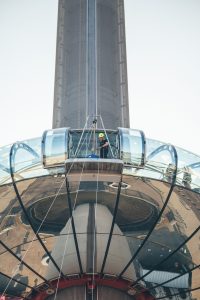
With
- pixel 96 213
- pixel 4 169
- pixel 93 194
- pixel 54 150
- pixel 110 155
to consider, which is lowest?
pixel 96 213

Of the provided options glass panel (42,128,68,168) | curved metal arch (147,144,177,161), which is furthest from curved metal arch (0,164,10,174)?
curved metal arch (147,144,177,161)

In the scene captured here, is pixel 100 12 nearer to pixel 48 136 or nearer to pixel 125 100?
pixel 125 100

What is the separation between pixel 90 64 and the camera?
49.7 metres

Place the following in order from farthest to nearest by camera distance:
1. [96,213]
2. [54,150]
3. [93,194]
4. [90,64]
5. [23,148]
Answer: [90,64] < [93,194] < [96,213] < [23,148] < [54,150]

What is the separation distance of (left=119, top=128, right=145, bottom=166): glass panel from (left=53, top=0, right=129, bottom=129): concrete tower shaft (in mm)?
26485

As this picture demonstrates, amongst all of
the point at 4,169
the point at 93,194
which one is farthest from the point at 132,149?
the point at 4,169

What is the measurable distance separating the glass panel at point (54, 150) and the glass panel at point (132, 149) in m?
2.27

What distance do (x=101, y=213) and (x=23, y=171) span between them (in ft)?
15.7

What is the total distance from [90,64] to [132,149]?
34444 mm

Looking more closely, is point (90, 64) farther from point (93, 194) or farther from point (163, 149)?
point (163, 149)

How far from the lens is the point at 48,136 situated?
56.7ft

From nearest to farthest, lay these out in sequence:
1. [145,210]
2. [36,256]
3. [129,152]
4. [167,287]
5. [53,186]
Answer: [129,152], [53,186], [145,210], [36,256], [167,287]

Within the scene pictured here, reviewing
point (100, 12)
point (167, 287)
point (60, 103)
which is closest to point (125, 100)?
point (60, 103)

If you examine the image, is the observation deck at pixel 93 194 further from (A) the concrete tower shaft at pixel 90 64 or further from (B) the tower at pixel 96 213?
(A) the concrete tower shaft at pixel 90 64
